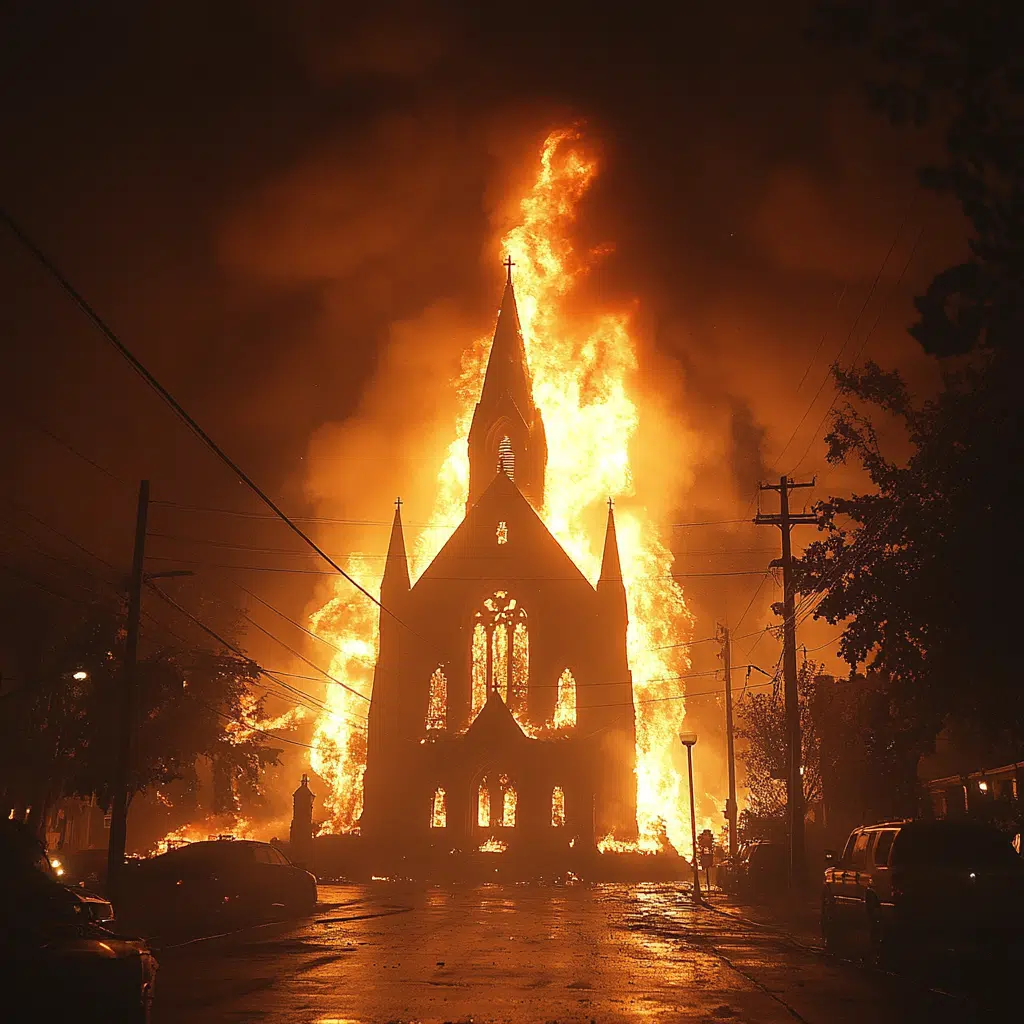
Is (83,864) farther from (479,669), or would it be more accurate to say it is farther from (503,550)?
(503,550)

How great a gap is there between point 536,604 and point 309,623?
19360 millimetres

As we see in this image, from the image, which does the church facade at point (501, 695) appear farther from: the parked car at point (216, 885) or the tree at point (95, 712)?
the parked car at point (216, 885)

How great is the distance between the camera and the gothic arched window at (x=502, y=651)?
60.4 metres

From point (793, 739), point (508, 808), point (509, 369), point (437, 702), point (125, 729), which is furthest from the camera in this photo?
point (509, 369)

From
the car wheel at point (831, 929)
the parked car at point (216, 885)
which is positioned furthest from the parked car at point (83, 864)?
the car wheel at point (831, 929)

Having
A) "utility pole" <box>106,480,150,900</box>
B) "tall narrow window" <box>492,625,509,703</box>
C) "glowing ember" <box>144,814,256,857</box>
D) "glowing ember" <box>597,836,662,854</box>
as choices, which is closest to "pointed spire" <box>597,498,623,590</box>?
"tall narrow window" <box>492,625,509,703</box>

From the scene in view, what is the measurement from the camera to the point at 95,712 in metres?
37.2

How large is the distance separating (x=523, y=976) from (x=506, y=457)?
186ft

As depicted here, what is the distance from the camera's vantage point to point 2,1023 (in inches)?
324

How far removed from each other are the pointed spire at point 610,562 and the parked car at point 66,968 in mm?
53377

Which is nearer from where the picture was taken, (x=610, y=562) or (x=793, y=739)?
(x=793, y=739)

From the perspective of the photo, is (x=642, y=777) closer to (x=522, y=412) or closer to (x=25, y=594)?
(x=522, y=412)

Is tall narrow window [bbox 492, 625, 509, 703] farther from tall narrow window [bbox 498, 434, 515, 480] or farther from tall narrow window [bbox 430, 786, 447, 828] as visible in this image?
tall narrow window [bbox 498, 434, 515, 480]

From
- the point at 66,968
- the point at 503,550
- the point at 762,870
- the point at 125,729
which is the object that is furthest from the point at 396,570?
the point at 66,968
